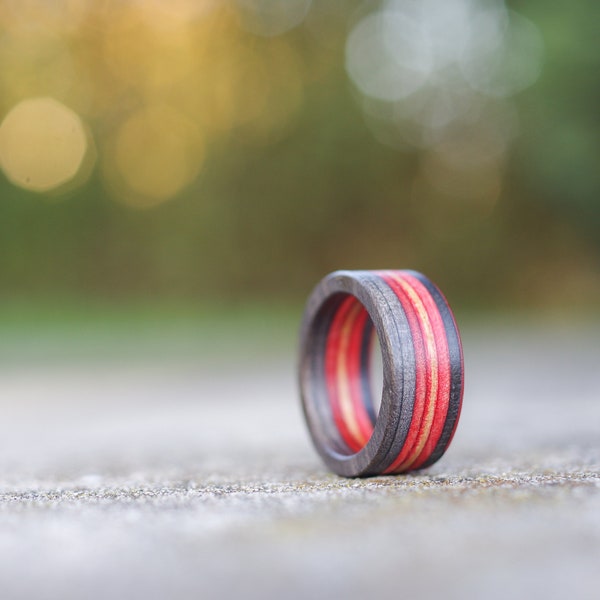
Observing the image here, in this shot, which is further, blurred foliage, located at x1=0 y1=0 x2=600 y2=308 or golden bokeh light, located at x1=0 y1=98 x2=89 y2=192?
blurred foliage, located at x1=0 y1=0 x2=600 y2=308

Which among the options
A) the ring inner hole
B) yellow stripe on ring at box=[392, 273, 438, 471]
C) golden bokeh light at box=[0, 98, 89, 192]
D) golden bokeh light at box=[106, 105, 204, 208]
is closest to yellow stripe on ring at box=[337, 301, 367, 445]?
the ring inner hole

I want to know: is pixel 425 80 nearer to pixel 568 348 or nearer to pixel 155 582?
pixel 568 348

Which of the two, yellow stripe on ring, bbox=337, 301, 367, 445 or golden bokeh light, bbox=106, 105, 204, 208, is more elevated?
golden bokeh light, bbox=106, 105, 204, 208

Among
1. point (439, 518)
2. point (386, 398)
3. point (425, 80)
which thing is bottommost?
point (439, 518)

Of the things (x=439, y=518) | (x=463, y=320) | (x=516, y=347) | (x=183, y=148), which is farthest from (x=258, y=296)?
(x=439, y=518)

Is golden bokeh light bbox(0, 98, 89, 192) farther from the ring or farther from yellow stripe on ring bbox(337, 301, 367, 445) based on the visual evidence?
the ring

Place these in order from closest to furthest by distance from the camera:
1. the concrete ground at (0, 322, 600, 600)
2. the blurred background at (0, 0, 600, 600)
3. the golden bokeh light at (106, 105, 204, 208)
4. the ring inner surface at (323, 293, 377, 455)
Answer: the concrete ground at (0, 322, 600, 600) < the ring inner surface at (323, 293, 377, 455) < the blurred background at (0, 0, 600, 600) < the golden bokeh light at (106, 105, 204, 208)

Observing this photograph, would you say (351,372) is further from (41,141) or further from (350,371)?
(41,141)
